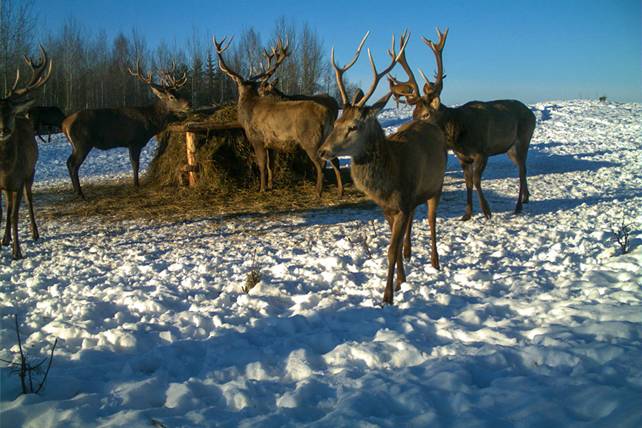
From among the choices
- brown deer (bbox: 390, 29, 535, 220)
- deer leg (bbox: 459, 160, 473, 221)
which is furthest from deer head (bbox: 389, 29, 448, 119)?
deer leg (bbox: 459, 160, 473, 221)

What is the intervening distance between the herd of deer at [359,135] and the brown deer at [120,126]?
0.08ft

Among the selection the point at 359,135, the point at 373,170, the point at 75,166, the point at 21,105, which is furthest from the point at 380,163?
the point at 75,166

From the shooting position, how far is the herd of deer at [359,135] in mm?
4520

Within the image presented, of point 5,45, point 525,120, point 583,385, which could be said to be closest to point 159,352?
point 583,385

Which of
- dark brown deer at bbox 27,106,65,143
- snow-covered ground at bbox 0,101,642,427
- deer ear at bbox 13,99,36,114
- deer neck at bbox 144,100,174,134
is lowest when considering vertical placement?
snow-covered ground at bbox 0,101,642,427

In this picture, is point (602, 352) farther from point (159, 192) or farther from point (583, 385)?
point (159, 192)

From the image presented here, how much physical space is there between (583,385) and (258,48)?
40082 millimetres

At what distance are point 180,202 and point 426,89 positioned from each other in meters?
5.50

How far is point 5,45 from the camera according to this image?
17500mm

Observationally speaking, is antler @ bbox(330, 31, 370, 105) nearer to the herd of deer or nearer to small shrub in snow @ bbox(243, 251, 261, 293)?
the herd of deer

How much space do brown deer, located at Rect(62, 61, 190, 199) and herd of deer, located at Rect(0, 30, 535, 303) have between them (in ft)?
0.08

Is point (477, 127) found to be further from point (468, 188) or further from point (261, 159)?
point (261, 159)

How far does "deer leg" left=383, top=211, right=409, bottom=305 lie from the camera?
13.8ft

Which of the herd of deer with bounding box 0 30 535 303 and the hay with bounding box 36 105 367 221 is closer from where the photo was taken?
the herd of deer with bounding box 0 30 535 303
